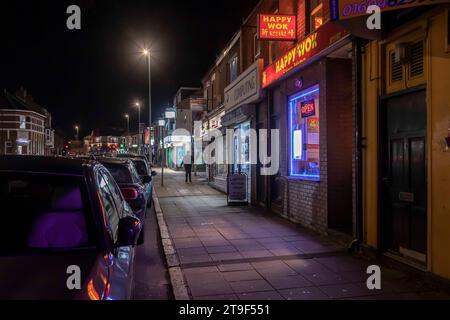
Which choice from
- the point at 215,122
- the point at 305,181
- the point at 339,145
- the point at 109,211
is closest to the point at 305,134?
the point at 305,181

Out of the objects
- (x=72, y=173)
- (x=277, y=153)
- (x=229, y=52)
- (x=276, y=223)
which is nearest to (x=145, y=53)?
(x=229, y=52)

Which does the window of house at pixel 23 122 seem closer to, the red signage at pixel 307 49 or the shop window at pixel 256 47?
the shop window at pixel 256 47

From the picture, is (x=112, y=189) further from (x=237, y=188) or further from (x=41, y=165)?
(x=237, y=188)

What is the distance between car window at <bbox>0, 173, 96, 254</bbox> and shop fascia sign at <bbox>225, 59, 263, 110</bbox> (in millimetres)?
9900

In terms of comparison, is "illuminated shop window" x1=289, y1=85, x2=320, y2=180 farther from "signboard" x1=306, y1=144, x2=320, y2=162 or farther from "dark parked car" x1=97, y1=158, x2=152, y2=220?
"dark parked car" x1=97, y1=158, x2=152, y2=220

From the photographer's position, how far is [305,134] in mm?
10734

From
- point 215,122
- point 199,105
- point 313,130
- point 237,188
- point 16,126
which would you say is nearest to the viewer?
point 313,130

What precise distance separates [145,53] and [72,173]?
24556mm

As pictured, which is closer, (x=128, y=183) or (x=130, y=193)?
(x=130, y=193)

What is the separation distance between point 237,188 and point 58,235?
1127 cm

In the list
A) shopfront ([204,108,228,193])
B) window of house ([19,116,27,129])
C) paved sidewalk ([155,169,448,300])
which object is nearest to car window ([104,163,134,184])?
paved sidewalk ([155,169,448,300])

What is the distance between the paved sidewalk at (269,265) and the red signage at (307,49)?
12.1 ft

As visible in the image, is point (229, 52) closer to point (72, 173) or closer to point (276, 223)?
point (276, 223)

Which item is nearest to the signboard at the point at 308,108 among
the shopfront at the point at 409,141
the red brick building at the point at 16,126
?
the shopfront at the point at 409,141
